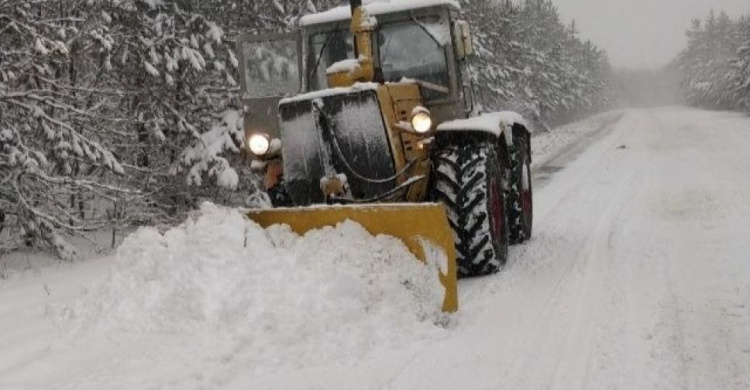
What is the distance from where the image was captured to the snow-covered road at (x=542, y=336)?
3.67 metres

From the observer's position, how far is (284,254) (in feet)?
15.8

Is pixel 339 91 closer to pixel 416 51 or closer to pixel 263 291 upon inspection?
pixel 416 51

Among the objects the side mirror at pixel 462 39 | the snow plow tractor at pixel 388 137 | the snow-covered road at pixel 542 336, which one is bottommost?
the snow-covered road at pixel 542 336

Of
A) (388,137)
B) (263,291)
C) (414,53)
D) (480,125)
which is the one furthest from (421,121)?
(263,291)

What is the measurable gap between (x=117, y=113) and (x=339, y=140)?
191 inches

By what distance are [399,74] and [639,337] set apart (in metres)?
3.59

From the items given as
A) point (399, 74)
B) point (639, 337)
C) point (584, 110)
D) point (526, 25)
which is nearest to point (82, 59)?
point (399, 74)

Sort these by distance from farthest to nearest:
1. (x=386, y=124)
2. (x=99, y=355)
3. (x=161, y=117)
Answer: (x=161, y=117)
(x=386, y=124)
(x=99, y=355)

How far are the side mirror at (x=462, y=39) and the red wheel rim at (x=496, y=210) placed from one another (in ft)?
4.22

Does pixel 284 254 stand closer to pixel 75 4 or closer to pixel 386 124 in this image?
pixel 386 124

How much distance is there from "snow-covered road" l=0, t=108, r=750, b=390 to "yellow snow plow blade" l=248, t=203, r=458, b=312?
383 mm

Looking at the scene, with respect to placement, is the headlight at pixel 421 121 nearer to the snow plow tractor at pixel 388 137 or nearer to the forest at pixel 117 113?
the snow plow tractor at pixel 388 137

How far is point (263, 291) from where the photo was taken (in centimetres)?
447

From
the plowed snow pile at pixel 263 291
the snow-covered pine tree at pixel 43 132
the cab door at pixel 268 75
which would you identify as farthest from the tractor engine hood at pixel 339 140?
the snow-covered pine tree at pixel 43 132
